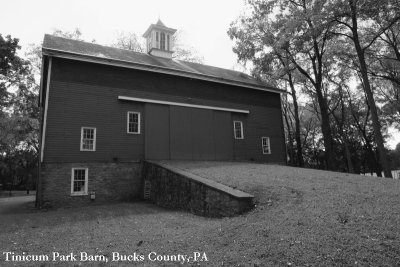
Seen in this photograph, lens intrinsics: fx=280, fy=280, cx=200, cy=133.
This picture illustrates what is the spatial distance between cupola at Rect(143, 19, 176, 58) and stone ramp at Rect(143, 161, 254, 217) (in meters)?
10.6

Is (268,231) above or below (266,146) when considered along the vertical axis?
below

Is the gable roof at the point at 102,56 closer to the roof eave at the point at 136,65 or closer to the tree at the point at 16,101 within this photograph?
the roof eave at the point at 136,65

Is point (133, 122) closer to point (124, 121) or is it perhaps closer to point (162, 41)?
point (124, 121)

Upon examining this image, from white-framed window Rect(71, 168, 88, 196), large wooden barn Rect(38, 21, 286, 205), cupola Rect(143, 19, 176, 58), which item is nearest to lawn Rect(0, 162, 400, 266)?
white-framed window Rect(71, 168, 88, 196)

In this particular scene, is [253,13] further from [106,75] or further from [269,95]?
[106,75]

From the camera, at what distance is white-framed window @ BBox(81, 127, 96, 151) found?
1508 cm

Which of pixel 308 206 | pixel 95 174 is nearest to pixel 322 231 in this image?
pixel 308 206

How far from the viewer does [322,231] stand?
19.5 feet

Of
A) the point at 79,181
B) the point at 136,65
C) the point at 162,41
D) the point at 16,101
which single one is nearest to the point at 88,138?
the point at 79,181

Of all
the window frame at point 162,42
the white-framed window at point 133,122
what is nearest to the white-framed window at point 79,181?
the white-framed window at point 133,122

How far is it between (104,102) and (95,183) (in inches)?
179

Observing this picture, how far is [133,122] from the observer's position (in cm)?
1675

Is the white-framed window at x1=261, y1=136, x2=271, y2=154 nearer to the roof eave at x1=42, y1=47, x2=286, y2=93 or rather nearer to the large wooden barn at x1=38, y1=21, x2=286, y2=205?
the large wooden barn at x1=38, y1=21, x2=286, y2=205

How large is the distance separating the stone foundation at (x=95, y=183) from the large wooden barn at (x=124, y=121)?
44 mm
